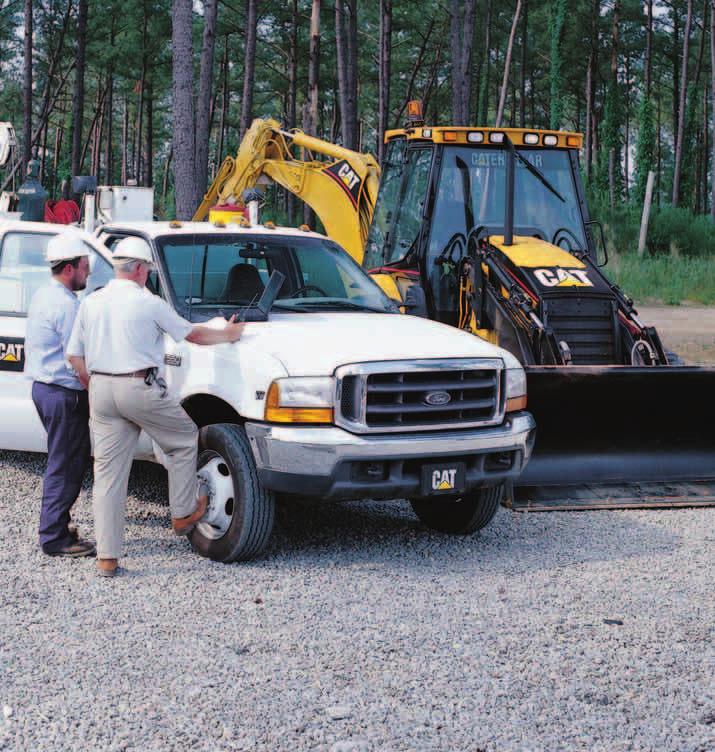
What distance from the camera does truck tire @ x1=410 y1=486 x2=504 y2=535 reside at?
7.66 m

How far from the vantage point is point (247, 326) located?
287 inches

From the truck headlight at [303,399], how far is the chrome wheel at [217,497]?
595 millimetres

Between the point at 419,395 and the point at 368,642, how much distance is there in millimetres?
1726

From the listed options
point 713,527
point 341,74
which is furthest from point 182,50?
point 341,74

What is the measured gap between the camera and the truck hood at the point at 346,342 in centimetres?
672

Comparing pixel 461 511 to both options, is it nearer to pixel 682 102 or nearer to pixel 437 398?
pixel 437 398

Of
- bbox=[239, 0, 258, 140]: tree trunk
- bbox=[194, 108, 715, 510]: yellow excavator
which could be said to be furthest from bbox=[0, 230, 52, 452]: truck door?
bbox=[239, 0, 258, 140]: tree trunk

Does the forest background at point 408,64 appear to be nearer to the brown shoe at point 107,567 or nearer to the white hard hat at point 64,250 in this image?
the white hard hat at point 64,250

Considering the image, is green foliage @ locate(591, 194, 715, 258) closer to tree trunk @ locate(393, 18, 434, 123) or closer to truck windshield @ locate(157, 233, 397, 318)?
tree trunk @ locate(393, 18, 434, 123)

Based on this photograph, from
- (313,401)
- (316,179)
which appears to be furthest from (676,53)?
(313,401)

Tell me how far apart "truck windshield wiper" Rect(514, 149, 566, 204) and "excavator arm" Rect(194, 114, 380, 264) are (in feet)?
10.7

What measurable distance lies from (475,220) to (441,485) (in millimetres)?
5354

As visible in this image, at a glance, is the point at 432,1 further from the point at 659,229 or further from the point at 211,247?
the point at 211,247

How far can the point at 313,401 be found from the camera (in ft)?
21.7
